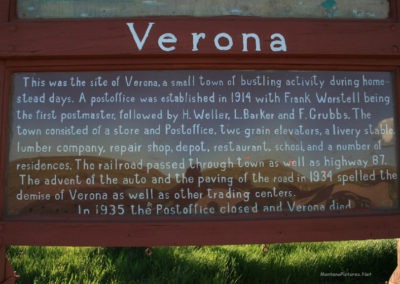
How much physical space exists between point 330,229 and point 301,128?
0.73 metres

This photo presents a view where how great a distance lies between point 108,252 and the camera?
3689mm

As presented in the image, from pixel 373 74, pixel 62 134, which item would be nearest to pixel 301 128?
pixel 373 74

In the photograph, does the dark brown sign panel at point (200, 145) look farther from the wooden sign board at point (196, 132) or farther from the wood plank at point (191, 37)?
the wood plank at point (191, 37)

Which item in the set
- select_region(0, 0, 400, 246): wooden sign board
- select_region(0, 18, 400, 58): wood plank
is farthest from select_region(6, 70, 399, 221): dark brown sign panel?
select_region(0, 18, 400, 58): wood plank

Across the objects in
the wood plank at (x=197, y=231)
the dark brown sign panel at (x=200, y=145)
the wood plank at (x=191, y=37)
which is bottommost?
the wood plank at (x=197, y=231)

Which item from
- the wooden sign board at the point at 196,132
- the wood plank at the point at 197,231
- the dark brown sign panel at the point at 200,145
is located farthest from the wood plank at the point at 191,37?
the wood plank at the point at 197,231

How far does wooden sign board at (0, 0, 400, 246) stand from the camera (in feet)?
8.28

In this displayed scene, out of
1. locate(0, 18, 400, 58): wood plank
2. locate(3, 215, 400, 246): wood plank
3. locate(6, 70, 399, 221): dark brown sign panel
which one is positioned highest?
locate(0, 18, 400, 58): wood plank

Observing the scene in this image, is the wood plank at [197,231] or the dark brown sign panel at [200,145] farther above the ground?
the dark brown sign panel at [200,145]

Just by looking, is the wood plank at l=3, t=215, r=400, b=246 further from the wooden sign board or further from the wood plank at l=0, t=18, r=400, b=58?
the wood plank at l=0, t=18, r=400, b=58

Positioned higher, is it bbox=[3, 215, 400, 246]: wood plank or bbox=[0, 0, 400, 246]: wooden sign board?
bbox=[0, 0, 400, 246]: wooden sign board

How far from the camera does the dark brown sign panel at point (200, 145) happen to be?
2.54m

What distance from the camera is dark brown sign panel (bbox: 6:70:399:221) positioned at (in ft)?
8.33

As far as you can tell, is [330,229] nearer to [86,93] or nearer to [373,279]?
[373,279]
